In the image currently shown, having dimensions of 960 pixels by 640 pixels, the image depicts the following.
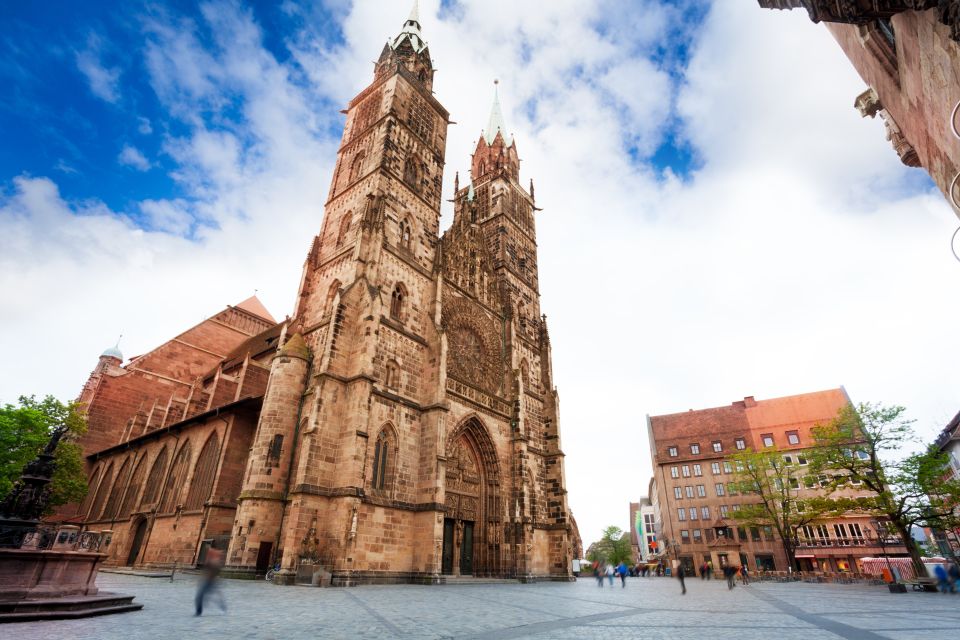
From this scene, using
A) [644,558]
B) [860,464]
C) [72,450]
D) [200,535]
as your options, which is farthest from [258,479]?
[644,558]

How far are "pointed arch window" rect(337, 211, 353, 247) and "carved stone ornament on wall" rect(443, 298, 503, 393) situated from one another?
596cm

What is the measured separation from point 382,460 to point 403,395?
2.88 m

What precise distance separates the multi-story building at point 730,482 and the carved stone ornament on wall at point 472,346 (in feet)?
77.9

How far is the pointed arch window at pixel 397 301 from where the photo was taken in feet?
69.9

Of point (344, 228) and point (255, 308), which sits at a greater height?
point (255, 308)

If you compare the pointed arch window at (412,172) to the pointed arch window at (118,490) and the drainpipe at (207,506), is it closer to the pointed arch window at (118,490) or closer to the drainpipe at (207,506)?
the drainpipe at (207,506)

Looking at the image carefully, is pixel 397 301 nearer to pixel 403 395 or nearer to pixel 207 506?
pixel 403 395

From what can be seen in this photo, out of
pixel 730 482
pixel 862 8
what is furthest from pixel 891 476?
pixel 862 8

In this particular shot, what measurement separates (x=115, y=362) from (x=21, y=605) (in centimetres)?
5214

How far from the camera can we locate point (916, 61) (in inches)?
189

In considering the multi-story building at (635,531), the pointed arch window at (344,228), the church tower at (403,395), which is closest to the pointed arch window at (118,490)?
the church tower at (403,395)

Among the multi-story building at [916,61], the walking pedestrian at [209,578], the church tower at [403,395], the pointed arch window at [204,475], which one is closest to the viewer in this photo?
the multi-story building at [916,61]

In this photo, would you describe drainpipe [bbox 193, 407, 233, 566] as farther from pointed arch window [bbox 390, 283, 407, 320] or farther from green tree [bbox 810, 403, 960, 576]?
green tree [bbox 810, 403, 960, 576]

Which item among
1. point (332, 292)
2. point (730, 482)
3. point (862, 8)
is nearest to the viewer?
point (862, 8)
